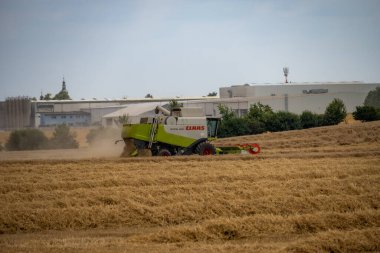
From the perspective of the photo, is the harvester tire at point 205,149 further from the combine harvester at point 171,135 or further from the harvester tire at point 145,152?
the harvester tire at point 145,152

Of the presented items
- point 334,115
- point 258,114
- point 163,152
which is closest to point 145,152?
point 163,152

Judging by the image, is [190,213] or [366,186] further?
[366,186]

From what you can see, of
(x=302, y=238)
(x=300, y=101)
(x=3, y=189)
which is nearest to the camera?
(x=302, y=238)

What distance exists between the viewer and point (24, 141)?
54875mm

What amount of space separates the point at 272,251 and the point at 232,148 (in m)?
19.4

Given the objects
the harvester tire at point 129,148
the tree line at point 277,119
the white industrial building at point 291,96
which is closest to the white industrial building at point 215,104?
the white industrial building at point 291,96

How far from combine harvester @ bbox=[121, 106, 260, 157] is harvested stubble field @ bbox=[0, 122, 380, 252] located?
465 centimetres

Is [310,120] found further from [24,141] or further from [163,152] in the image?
[163,152]

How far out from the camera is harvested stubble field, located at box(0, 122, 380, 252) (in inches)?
486

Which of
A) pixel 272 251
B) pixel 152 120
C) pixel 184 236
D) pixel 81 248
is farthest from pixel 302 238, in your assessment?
pixel 152 120

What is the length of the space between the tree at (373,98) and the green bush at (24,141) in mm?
45248

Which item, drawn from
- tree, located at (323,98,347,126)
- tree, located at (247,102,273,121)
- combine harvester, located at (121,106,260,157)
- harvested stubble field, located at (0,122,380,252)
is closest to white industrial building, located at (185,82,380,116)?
tree, located at (247,102,273,121)

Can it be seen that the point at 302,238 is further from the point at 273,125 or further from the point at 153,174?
the point at 273,125

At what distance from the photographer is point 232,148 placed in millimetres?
30625
